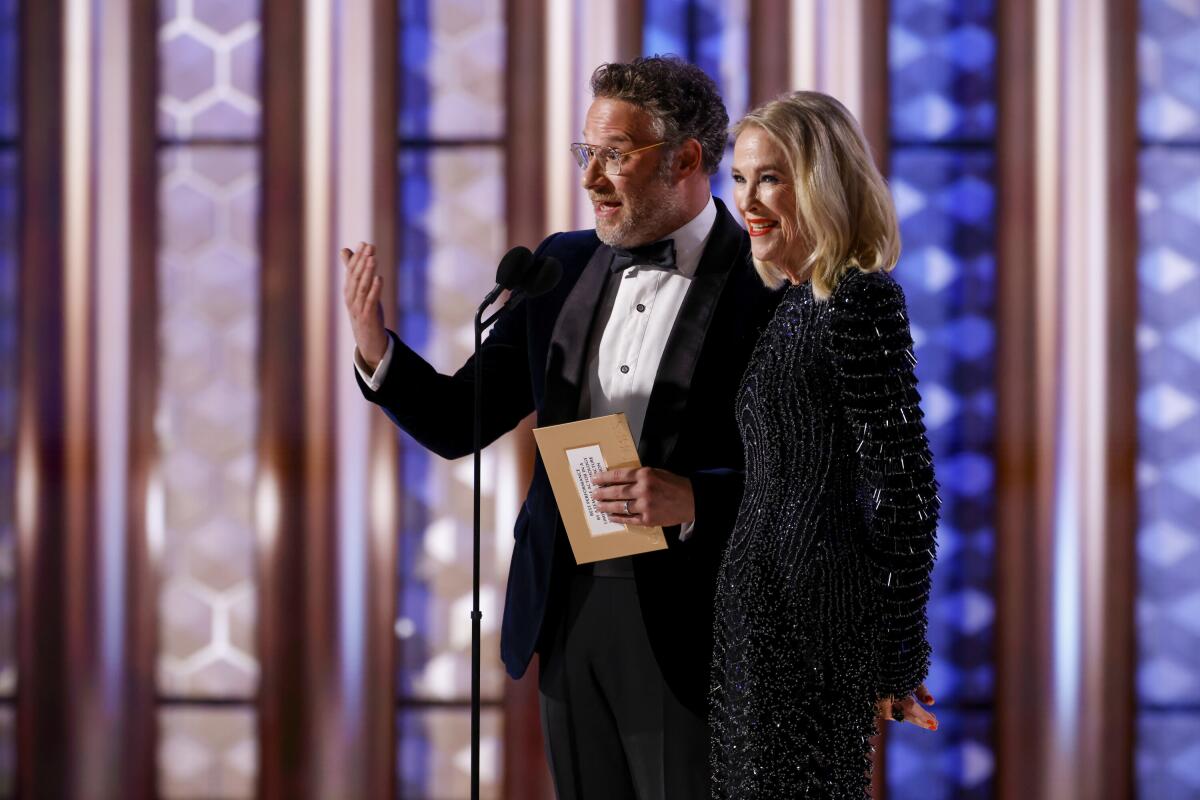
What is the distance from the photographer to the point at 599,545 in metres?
1.35

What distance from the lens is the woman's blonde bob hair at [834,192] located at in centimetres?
121

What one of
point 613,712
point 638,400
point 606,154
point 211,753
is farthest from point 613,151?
point 211,753

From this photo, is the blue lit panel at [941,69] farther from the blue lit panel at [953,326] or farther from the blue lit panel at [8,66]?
the blue lit panel at [8,66]

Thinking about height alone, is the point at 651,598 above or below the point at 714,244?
below

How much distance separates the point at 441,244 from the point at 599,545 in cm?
127

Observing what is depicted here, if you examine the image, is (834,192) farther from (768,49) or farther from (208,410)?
(208,410)

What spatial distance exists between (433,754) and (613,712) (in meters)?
1.13

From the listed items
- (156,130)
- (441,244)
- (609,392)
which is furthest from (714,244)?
(156,130)

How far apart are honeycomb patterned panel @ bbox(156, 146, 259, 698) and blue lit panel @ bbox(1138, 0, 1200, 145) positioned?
202 centimetres

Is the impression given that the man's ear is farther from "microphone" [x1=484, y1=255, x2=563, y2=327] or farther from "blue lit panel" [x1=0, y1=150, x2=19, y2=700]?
"blue lit panel" [x1=0, y1=150, x2=19, y2=700]

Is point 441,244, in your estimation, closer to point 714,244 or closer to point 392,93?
point 392,93

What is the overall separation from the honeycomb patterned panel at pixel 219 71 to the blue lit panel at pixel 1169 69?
6.57 ft

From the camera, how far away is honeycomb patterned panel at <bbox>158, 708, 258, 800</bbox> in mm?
2484

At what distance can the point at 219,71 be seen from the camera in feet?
8.11
